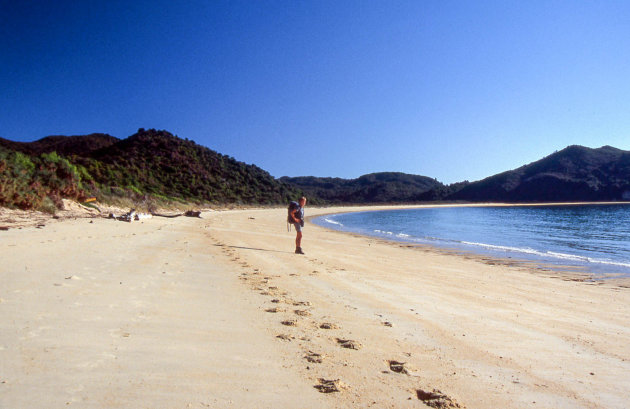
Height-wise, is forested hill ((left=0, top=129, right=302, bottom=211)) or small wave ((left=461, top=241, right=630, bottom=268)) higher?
forested hill ((left=0, top=129, right=302, bottom=211))

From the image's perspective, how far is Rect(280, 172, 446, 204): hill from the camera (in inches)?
5108

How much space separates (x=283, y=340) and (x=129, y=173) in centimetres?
4688

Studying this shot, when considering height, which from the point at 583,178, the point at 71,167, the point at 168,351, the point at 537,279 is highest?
the point at 583,178

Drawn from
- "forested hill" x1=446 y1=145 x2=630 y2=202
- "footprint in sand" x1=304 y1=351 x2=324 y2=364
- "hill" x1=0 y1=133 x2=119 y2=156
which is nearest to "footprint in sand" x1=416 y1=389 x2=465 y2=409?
"footprint in sand" x1=304 y1=351 x2=324 y2=364

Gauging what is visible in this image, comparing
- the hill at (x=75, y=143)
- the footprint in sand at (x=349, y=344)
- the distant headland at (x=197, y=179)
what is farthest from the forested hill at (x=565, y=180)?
the footprint in sand at (x=349, y=344)

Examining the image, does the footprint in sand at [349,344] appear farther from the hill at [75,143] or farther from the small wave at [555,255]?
the hill at [75,143]

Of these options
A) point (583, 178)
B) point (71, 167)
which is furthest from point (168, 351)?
point (583, 178)

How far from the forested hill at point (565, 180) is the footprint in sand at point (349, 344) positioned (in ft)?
397

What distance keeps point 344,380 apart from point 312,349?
0.62 m

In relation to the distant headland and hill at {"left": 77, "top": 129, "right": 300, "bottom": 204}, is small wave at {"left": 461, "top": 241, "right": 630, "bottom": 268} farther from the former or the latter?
hill at {"left": 77, "top": 129, "right": 300, "bottom": 204}

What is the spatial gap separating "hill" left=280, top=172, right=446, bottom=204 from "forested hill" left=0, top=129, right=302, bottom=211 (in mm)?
43689

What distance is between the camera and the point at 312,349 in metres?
3.26

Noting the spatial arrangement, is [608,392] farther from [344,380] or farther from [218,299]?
[218,299]

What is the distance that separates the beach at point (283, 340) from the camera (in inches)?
93.1
